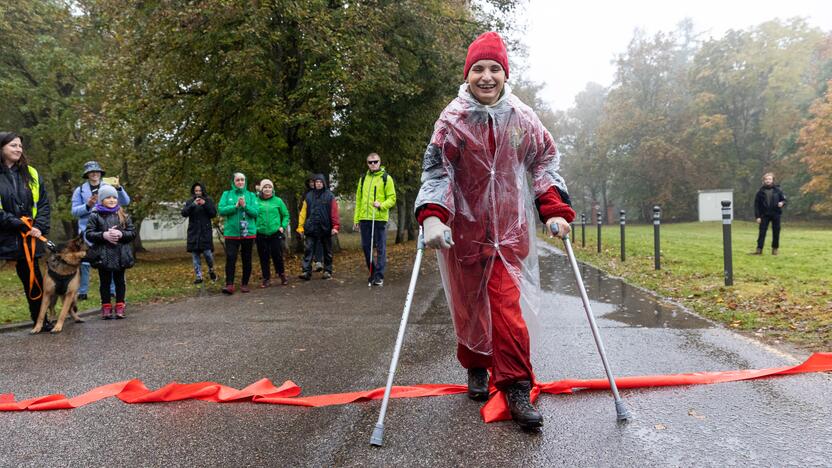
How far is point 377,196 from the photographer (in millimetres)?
9359

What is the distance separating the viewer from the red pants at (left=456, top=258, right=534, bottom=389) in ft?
10.4

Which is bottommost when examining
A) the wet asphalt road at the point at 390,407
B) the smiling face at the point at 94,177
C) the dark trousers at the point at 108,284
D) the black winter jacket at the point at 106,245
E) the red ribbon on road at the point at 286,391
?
the wet asphalt road at the point at 390,407

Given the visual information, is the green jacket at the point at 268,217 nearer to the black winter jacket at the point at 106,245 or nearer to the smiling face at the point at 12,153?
the black winter jacket at the point at 106,245

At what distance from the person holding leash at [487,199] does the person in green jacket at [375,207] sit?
579 cm

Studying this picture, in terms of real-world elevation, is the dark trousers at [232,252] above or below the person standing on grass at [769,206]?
below

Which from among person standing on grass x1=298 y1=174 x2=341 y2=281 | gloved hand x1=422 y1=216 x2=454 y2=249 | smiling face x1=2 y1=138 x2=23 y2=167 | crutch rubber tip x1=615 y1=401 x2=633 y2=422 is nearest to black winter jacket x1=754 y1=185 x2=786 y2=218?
person standing on grass x1=298 y1=174 x2=341 y2=281

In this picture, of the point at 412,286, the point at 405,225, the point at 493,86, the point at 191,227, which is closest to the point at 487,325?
the point at 412,286

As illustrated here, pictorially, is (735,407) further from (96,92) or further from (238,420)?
(96,92)

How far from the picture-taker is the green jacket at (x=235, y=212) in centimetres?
921

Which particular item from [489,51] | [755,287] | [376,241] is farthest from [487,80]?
[755,287]

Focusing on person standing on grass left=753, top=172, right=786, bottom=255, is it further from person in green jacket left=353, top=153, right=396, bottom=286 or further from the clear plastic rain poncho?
the clear plastic rain poncho

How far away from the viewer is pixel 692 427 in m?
3.03

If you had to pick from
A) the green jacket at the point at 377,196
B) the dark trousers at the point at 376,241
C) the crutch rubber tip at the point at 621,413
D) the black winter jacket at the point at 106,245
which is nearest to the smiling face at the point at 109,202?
the black winter jacket at the point at 106,245

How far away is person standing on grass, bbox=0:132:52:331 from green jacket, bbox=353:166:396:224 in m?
4.44
